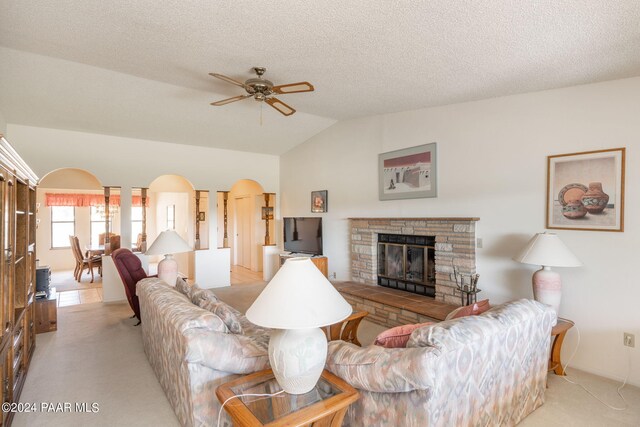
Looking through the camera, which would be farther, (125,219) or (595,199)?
(125,219)

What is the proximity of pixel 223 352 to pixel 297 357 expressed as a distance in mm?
598

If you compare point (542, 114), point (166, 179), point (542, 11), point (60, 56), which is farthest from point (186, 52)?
point (166, 179)

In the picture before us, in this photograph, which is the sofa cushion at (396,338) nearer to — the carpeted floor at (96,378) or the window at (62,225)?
the carpeted floor at (96,378)

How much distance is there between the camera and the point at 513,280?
3602 mm

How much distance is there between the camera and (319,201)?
20.0 feet

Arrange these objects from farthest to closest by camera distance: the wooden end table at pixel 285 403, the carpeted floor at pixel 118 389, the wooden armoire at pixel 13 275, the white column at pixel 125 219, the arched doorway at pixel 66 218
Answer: the arched doorway at pixel 66 218 → the white column at pixel 125 219 → the carpeted floor at pixel 118 389 → the wooden armoire at pixel 13 275 → the wooden end table at pixel 285 403

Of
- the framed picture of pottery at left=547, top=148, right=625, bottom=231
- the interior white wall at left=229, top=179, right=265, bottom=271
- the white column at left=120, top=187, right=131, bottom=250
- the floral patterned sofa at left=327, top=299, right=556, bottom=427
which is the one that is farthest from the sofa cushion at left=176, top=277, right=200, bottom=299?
the interior white wall at left=229, top=179, right=265, bottom=271

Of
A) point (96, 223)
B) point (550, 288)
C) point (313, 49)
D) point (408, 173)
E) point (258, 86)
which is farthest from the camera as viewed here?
point (96, 223)

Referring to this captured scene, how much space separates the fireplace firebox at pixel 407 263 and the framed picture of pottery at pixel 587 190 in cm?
151

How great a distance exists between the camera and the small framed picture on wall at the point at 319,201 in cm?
597

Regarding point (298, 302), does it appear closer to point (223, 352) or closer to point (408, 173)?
point (223, 352)

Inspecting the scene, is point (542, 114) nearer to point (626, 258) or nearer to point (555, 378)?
point (626, 258)

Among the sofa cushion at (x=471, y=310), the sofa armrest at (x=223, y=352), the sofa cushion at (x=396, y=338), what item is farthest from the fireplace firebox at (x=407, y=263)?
the sofa armrest at (x=223, y=352)

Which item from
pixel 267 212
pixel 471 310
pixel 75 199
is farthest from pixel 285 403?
pixel 75 199
